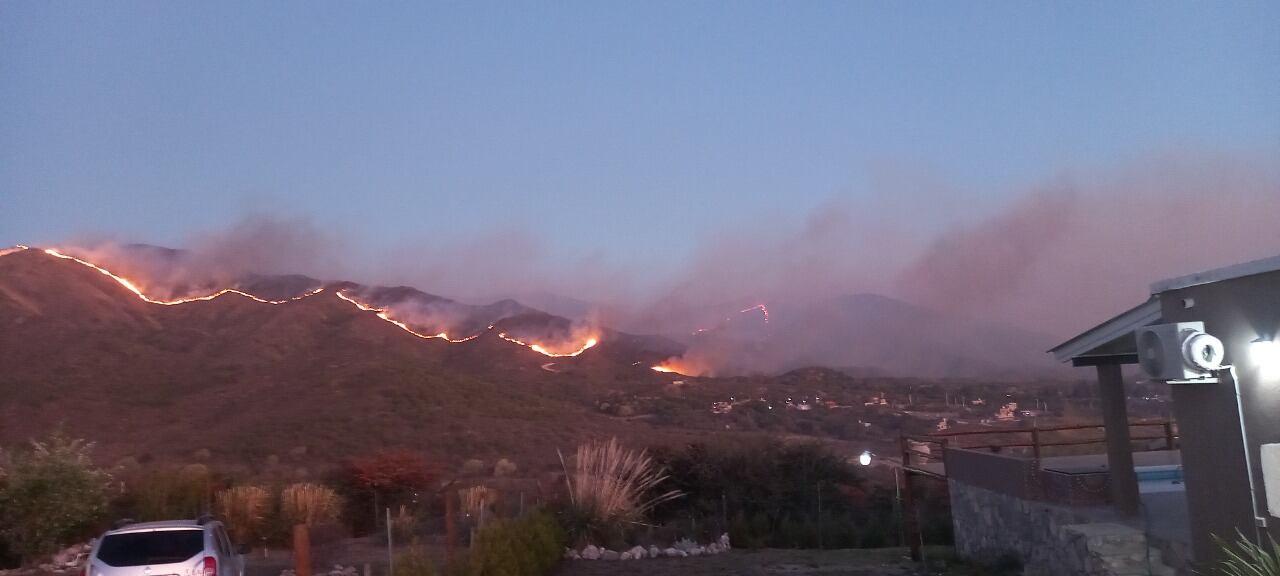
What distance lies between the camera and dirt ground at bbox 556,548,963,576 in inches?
730

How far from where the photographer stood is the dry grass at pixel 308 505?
81.2ft

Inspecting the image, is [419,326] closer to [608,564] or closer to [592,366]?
[592,366]

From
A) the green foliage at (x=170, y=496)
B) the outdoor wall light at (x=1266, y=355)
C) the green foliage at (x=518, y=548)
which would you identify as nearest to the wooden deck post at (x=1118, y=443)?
the outdoor wall light at (x=1266, y=355)

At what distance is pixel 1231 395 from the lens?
32.0 ft

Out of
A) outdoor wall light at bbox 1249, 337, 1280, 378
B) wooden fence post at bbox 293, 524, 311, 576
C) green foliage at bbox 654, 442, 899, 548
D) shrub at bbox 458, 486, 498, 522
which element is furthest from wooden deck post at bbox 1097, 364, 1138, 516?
shrub at bbox 458, 486, 498, 522

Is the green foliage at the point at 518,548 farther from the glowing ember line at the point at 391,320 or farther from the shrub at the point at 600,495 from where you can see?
the glowing ember line at the point at 391,320

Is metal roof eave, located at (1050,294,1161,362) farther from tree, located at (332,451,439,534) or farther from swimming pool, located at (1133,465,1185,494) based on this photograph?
tree, located at (332,451,439,534)

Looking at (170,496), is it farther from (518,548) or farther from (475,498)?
(518,548)

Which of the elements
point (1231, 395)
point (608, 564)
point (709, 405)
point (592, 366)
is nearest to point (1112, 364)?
point (1231, 395)

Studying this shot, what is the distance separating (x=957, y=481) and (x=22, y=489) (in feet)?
60.6

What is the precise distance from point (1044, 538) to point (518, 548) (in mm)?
7243

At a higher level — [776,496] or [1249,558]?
[1249,558]

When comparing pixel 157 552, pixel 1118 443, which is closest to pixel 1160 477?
pixel 1118 443

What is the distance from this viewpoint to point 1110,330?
1330cm
